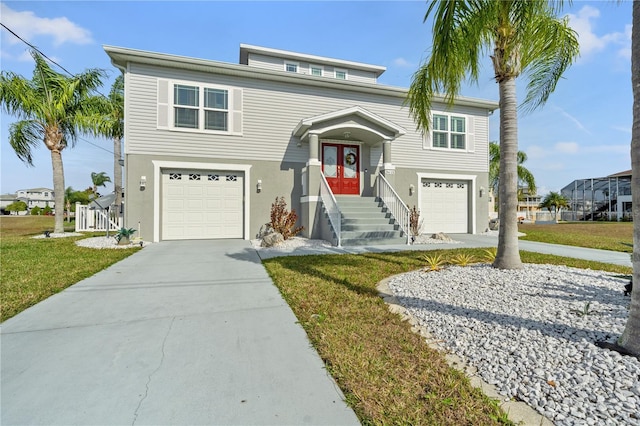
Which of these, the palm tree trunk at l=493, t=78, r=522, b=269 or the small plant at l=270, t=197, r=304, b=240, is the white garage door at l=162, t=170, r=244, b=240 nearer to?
the small plant at l=270, t=197, r=304, b=240

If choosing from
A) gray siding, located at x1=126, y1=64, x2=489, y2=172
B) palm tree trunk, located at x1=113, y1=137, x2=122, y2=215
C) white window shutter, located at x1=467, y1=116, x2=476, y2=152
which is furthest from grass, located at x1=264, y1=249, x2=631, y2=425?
palm tree trunk, located at x1=113, y1=137, x2=122, y2=215

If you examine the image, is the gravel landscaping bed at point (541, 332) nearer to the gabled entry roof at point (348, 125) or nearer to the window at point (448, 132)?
the gabled entry roof at point (348, 125)

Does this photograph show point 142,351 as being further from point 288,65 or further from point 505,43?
point 288,65

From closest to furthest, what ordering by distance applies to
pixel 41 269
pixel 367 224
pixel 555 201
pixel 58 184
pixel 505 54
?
pixel 505 54
pixel 41 269
pixel 367 224
pixel 58 184
pixel 555 201

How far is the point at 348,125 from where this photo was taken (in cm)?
1009

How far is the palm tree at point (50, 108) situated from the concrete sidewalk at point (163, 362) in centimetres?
978

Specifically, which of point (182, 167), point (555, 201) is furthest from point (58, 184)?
point (555, 201)

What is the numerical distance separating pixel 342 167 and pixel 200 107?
5.56m

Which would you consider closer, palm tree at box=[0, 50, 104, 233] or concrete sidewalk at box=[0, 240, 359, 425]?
concrete sidewalk at box=[0, 240, 359, 425]

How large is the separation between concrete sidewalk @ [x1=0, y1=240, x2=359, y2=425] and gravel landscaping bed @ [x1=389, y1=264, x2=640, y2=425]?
1.30 meters

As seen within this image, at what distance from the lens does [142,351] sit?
101 inches

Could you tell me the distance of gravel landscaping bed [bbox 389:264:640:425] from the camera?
6.09 feet

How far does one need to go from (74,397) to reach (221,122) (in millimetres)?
9627

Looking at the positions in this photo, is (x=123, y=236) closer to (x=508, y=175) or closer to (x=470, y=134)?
(x=508, y=175)
